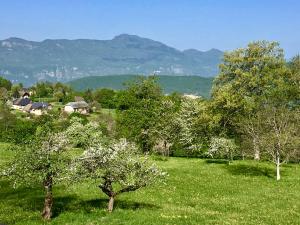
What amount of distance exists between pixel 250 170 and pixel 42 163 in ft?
103

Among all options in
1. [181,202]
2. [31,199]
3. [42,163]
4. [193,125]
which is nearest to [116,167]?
[42,163]

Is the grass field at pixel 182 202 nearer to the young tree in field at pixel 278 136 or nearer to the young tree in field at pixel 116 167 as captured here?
the young tree in field at pixel 116 167

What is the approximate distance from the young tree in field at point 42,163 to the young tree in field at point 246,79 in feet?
130

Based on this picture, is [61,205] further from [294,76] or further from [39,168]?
[294,76]

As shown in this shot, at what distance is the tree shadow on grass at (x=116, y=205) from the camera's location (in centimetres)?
2930

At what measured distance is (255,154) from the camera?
2532 inches

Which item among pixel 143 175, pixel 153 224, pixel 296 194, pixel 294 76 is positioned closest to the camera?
pixel 153 224

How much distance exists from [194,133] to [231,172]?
24.6m

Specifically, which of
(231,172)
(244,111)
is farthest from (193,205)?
(244,111)

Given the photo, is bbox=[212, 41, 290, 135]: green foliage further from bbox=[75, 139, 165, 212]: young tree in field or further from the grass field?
bbox=[75, 139, 165, 212]: young tree in field

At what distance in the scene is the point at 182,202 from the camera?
108ft

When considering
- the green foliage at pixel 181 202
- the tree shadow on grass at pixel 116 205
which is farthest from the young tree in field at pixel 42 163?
the tree shadow on grass at pixel 116 205

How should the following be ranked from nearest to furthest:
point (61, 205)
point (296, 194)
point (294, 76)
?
point (61, 205)
point (296, 194)
point (294, 76)

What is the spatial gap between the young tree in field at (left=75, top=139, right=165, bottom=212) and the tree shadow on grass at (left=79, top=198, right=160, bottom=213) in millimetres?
1792
